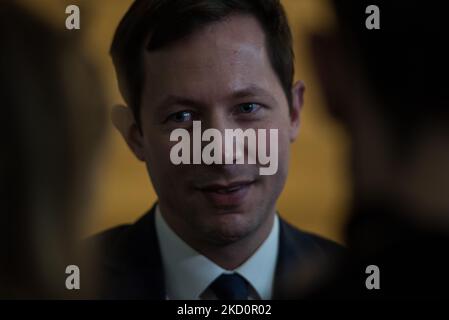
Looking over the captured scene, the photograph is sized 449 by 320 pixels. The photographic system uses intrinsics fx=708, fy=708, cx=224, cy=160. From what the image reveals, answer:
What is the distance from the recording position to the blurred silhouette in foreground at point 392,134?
1.74m

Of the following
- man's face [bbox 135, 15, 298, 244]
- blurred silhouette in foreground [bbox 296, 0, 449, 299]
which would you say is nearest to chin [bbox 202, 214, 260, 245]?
man's face [bbox 135, 15, 298, 244]

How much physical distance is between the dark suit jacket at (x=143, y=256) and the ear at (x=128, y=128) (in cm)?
16

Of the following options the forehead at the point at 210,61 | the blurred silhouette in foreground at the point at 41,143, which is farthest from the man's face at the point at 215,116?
the blurred silhouette in foreground at the point at 41,143

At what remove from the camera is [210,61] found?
1.66 meters

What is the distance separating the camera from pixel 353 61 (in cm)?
174

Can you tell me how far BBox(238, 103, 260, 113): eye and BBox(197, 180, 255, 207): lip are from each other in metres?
0.17

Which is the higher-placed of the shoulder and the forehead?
the forehead

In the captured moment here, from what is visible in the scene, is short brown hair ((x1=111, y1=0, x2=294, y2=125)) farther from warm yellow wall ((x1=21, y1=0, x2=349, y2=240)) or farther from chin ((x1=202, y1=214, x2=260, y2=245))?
chin ((x1=202, y1=214, x2=260, y2=245))

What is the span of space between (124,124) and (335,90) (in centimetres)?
52

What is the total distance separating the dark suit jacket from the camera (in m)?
1.73

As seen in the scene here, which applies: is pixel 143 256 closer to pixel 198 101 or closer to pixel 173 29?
pixel 198 101

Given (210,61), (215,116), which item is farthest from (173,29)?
Answer: (215,116)
